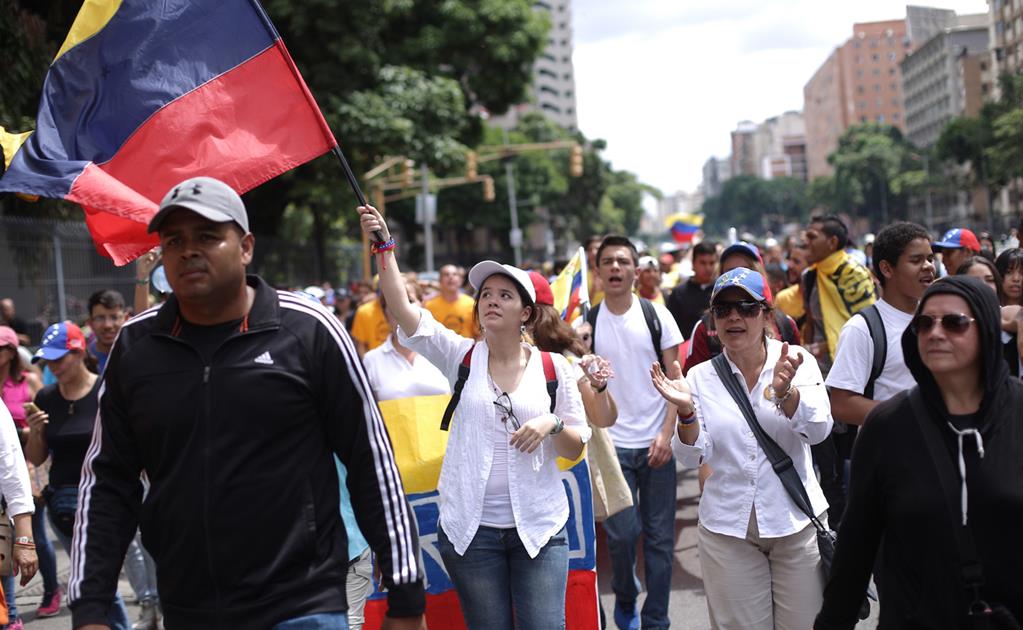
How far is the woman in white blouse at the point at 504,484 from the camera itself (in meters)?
4.39

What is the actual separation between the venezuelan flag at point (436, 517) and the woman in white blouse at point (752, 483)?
0.59 metres

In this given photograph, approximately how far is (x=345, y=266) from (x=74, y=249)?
15.5m

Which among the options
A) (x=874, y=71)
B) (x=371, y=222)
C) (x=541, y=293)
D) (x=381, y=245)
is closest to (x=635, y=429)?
(x=541, y=293)

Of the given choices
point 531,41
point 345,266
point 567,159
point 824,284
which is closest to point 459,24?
point 531,41

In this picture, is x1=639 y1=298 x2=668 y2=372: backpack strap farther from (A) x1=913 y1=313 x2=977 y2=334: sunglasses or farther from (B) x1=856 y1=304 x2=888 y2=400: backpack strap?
(A) x1=913 y1=313 x2=977 y2=334: sunglasses

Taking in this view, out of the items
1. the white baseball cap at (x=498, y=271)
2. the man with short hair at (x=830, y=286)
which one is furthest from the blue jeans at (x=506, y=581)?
the man with short hair at (x=830, y=286)

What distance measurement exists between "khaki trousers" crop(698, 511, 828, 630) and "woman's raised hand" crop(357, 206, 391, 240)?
1.77 meters

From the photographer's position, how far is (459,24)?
2497cm

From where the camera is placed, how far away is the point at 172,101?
4844mm

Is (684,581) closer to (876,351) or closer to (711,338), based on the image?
(711,338)

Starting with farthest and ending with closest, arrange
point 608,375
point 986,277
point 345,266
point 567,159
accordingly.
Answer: point 567,159 < point 345,266 < point 986,277 < point 608,375

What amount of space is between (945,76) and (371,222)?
128 m

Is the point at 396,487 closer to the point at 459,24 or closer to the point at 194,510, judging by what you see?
the point at 194,510

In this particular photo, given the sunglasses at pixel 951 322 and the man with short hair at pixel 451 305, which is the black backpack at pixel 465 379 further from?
the man with short hair at pixel 451 305
